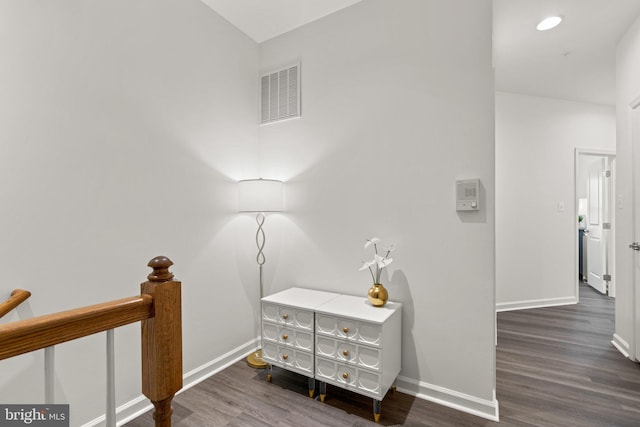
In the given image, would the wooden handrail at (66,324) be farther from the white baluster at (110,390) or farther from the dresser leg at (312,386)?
the dresser leg at (312,386)

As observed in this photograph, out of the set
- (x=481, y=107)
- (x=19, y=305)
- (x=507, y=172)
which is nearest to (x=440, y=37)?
(x=481, y=107)

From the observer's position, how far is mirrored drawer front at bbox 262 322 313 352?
211cm

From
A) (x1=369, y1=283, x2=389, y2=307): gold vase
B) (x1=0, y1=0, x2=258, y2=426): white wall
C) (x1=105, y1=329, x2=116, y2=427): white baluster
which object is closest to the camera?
(x1=105, y1=329, x2=116, y2=427): white baluster

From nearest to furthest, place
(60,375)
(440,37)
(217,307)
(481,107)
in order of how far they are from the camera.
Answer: (60,375), (481,107), (440,37), (217,307)

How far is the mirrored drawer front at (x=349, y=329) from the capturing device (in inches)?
73.5

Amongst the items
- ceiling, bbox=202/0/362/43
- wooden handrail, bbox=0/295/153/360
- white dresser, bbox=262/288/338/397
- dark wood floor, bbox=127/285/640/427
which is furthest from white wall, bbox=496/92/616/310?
wooden handrail, bbox=0/295/153/360

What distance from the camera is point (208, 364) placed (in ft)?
7.85

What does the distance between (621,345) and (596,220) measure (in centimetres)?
304

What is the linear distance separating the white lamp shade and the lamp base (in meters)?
1.28

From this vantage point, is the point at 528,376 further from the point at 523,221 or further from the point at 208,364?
the point at 208,364

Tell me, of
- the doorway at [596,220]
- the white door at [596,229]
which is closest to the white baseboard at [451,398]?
the doorway at [596,220]

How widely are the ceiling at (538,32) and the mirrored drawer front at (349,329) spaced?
2.48 metres

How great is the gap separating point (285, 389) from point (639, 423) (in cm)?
219

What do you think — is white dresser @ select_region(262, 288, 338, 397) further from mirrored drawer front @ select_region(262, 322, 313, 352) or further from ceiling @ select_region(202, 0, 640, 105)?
ceiling @ select_region(202, 0, 640, 105)
